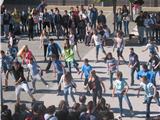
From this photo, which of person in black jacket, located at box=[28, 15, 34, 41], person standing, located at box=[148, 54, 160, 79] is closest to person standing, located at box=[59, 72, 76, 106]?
person standing, located at box=[148, 54, 160, 79]

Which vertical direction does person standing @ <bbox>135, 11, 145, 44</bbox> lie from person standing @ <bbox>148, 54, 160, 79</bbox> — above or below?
above

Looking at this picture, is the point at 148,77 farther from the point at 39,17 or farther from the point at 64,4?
the point at 64,4

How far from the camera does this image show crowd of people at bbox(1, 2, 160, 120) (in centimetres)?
1569

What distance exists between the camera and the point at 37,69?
2073cm

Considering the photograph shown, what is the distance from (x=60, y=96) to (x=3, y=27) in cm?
1088

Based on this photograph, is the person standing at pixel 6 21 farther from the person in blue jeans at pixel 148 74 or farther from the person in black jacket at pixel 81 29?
the person in blue jeans at pixel 148 74

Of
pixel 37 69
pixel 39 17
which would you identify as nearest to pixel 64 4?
pixel 39 17

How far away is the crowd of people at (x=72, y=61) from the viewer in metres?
15.7

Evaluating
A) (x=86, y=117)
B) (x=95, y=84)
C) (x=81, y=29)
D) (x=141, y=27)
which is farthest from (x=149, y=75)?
(x=81, y=29)

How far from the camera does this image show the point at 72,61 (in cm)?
2288

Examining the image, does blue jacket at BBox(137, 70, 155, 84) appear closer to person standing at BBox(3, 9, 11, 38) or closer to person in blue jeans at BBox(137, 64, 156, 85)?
person in blue jeans at BBox(137, 64, 156, 85)

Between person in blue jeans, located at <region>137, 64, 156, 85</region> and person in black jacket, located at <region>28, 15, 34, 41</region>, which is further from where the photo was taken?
person in black jacket, located at <region>28, 15, 34, 41</region>

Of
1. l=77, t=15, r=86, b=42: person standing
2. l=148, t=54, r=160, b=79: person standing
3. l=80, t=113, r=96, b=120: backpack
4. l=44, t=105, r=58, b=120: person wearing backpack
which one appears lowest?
l=80, t=113, r=96, b=120: backpack

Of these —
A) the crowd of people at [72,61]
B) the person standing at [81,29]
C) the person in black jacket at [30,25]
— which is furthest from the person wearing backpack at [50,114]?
the person in black jacket at [30,25]
